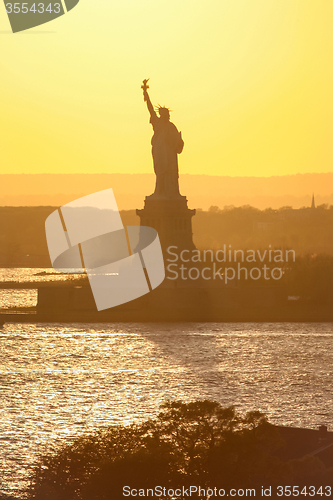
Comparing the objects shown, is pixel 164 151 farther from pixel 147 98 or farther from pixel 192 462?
pixel 192 462

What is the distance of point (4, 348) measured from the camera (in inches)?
968

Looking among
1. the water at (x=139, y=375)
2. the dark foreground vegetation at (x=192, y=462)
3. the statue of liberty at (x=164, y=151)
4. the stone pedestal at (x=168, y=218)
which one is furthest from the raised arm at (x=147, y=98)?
the dark foreground vegetation at (x=192, y=462)

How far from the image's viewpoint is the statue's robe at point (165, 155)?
33250 millimetres

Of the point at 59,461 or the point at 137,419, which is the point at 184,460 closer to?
the point at 59,461

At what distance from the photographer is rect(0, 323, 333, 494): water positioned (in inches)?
596

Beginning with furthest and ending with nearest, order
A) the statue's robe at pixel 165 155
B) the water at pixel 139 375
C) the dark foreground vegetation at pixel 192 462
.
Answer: the statue's robe at pixel 165 155 → the water at pixel 139 375 → the dark foreground vegetation at pixel 192 462

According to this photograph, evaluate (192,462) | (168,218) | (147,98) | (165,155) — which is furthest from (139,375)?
(147,98)

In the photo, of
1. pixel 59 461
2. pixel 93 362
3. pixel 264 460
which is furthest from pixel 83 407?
pixel 264 460

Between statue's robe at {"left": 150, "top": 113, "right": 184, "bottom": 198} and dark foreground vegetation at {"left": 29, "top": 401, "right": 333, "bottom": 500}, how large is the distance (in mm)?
22737

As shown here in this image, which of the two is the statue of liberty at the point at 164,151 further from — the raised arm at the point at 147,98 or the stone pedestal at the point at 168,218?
the stone pedestal at the point at 168,218

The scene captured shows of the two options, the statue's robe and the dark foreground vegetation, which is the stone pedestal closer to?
the statue's robe

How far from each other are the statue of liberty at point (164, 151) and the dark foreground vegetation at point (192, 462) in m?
22.7

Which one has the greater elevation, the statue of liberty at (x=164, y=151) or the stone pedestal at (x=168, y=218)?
the statue of liberty at (x=164, y=151)

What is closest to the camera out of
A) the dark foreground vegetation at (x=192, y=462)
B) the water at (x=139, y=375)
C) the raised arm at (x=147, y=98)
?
the dark foreground vegetation at (x=192, y=462)
